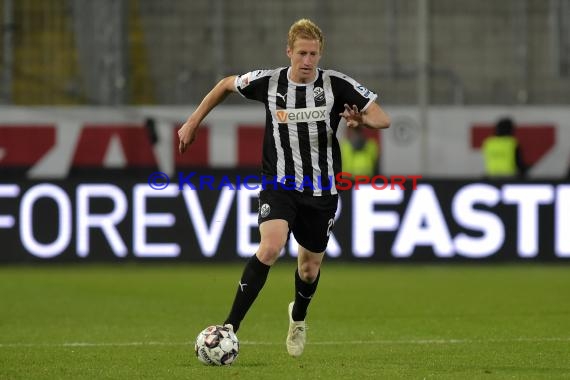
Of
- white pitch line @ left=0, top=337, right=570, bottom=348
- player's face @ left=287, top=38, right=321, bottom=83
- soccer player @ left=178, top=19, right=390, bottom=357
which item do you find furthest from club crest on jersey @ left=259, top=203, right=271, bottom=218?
white pitch line @ left=0, top=337, right=570, bottom=348

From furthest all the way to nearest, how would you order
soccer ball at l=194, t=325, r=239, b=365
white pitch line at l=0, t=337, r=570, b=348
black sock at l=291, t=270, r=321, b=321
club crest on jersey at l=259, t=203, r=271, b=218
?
1. white pitch line at l=0, t=337, r=570, b=348
2. black sock at l=291, t=270, r=321, b=321
3. club crest on jersey at l=259, t=203, r=271, b=218
4. soccer ball at l=194, t=325, r=239, b=365

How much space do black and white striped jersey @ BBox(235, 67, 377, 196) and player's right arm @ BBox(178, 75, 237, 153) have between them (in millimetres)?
259

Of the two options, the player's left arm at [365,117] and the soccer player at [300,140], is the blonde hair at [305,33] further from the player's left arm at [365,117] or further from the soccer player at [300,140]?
the player's left arm at [365,117]

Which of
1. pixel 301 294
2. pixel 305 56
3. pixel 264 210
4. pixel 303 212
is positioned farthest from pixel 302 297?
pixel 305 56

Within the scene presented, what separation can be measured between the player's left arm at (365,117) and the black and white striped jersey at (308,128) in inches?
3.6

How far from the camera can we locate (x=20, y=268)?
14320 millimetres

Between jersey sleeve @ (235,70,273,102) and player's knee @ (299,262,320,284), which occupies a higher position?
jersey sleeve @ (235,70,273,102)

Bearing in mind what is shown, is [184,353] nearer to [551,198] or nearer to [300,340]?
[300,340]

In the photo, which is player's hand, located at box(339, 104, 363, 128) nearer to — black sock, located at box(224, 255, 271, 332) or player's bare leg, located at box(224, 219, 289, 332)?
player's bare leg, located at box(224, 219, 289, 332)

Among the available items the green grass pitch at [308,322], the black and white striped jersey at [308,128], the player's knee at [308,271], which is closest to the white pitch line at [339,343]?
the green grass pitch at [308,322]

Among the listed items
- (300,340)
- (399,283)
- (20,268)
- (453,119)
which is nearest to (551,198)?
(399,283)

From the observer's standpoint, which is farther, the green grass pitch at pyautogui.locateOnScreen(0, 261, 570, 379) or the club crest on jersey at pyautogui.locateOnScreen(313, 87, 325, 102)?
the club crest on jersey at pyautogui.locateOnScreen(313, 87, 325, 102)

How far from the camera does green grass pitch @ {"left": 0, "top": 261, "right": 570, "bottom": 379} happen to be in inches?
266

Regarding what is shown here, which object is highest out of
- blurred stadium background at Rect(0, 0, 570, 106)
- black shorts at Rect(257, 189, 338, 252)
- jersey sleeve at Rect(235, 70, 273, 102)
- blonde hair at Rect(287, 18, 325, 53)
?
blurred stadium background at Rect(0, 0, 570, 106)
